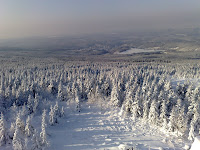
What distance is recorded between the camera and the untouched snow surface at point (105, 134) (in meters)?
36.9

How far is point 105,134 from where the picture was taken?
42.8 metres

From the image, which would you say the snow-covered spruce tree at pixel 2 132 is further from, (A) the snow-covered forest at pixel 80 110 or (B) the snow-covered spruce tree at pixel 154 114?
(B) the snow-covered spruce tree at pixel 154 114

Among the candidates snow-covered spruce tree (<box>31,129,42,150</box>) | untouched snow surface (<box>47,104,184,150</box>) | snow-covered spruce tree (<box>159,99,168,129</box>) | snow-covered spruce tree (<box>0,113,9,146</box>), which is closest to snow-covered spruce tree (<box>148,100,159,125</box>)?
snow-covered spruce tree (<box>159,99,168,129</box>)

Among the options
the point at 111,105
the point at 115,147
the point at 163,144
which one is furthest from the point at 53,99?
the point at 163,144

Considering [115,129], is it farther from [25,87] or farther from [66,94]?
[25,87]

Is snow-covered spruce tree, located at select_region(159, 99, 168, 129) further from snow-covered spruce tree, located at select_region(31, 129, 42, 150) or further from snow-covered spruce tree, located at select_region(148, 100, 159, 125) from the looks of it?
snow-covered spruce tree, located at select_region(31, 129, 42, 150)

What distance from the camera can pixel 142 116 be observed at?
5406 centimetres

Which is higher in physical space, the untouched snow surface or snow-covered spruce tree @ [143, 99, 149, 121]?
snow-covered spruce tree @ [143, 99, 149, 121]

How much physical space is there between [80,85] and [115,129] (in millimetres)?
34771

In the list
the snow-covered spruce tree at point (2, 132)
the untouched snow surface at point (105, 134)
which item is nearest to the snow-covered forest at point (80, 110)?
the snow-covered spruce tree at point (2, 132)

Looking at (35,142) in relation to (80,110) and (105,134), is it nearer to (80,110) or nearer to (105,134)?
(105,134)

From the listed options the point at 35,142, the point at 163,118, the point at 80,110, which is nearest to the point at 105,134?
the point at 163,118

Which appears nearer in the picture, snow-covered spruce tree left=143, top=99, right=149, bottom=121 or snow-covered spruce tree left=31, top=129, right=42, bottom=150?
snow-covered spruce tree left=31, top=129, right=42, bottom=150

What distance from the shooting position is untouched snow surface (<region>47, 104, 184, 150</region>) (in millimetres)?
36875
